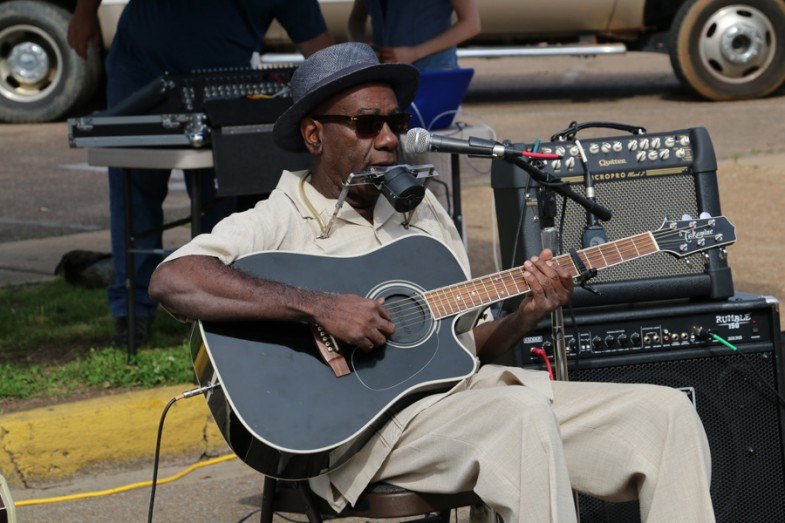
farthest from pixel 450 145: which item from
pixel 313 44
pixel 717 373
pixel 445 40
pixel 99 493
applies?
pixel 445 40

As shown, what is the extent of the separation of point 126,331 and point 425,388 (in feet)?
8.06

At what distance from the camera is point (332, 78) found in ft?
10.6

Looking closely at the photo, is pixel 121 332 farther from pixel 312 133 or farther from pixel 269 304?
pixel 269 304

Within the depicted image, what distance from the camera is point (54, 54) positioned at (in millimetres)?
10383

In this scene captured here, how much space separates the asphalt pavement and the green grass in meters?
0.20

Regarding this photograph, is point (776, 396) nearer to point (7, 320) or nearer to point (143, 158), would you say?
point (143, 158)

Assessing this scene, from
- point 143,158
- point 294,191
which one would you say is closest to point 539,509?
point 294,191

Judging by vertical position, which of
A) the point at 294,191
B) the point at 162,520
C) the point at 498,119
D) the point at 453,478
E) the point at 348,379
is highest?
the point at 498,119

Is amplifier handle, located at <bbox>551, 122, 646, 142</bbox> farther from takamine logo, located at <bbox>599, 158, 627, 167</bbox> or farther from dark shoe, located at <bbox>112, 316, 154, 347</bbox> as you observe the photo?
dark shoe, located at <bbox>112, 316, 154, 347</bbox>

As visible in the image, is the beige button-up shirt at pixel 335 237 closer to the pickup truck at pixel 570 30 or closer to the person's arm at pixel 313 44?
the person's arm at pixel 313 44

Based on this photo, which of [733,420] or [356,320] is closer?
[356,320]

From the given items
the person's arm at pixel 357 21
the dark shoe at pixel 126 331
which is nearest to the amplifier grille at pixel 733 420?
the dark shoe at pixel 126 331

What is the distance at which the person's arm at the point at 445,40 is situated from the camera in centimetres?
549

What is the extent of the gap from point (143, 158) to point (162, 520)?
4.39ft
